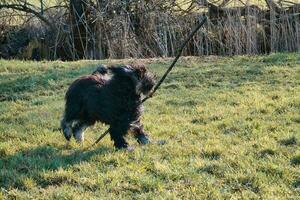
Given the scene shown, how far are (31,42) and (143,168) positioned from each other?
11506 millimetres

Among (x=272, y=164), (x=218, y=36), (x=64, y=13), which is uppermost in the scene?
(x=64, y=13)

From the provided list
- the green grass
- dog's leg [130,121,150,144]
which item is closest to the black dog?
dog's leg [130,121,150,144]

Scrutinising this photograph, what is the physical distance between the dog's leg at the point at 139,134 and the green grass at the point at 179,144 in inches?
6.4

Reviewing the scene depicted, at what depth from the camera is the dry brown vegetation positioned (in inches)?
612

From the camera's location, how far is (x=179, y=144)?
749cm

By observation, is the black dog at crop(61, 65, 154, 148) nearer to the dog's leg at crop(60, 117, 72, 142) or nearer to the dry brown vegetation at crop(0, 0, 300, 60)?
the dog's leg at crop(60, 117, 72, 142)

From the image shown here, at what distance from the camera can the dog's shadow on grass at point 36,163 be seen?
6191 millimetres

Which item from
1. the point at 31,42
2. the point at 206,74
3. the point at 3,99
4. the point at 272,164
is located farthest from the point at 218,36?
the point at 272,164

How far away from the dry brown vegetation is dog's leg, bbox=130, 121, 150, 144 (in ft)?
26.0

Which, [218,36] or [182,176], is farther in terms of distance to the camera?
[218,36]

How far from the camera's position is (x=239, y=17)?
50.5 ft

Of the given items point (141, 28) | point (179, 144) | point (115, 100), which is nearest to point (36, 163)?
point (115, 100)

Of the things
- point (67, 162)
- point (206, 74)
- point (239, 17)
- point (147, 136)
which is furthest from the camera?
point (239, 17)

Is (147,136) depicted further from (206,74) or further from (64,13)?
(64,13)
